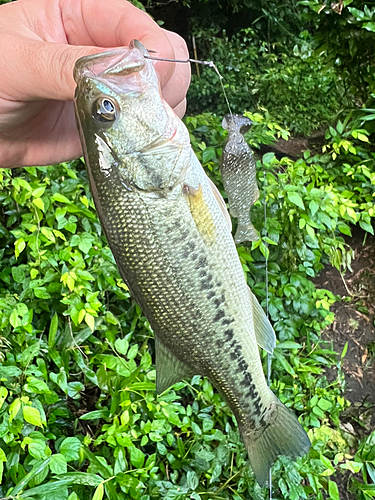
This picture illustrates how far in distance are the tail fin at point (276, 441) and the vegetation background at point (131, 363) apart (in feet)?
1.72

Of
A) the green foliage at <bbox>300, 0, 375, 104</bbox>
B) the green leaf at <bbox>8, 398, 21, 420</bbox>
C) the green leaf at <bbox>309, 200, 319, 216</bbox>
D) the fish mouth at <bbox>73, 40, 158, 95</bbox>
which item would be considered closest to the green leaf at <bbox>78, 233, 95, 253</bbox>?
the green leaf at <bbox>8, 398, 21, 420</bbox>

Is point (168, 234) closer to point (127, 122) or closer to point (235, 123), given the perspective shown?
point (127, 122)

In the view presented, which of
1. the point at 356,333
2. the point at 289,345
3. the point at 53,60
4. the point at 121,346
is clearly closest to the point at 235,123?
the point at 53,60

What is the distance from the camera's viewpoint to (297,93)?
4.73m

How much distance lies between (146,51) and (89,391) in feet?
5.20

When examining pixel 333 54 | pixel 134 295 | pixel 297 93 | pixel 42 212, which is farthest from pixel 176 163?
pixel 297 93

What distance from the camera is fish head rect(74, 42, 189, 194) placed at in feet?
2.48

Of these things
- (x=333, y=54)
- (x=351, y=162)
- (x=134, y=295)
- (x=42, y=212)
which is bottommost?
(x=351, y=162)

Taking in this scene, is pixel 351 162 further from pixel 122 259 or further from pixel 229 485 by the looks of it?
pixel 122 259

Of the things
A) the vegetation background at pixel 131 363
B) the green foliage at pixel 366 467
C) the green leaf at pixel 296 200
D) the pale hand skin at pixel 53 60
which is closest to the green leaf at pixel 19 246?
the vegetation background at pixel 131 363

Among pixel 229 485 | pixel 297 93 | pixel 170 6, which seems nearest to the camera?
pixel 229 485

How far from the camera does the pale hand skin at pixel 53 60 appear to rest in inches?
31.9

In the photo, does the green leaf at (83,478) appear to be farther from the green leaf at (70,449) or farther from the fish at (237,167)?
the fish at (237,167)

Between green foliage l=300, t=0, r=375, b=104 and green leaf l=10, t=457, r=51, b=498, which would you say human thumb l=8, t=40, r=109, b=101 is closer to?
green leaf l=10, t=457, r=51, b=498
